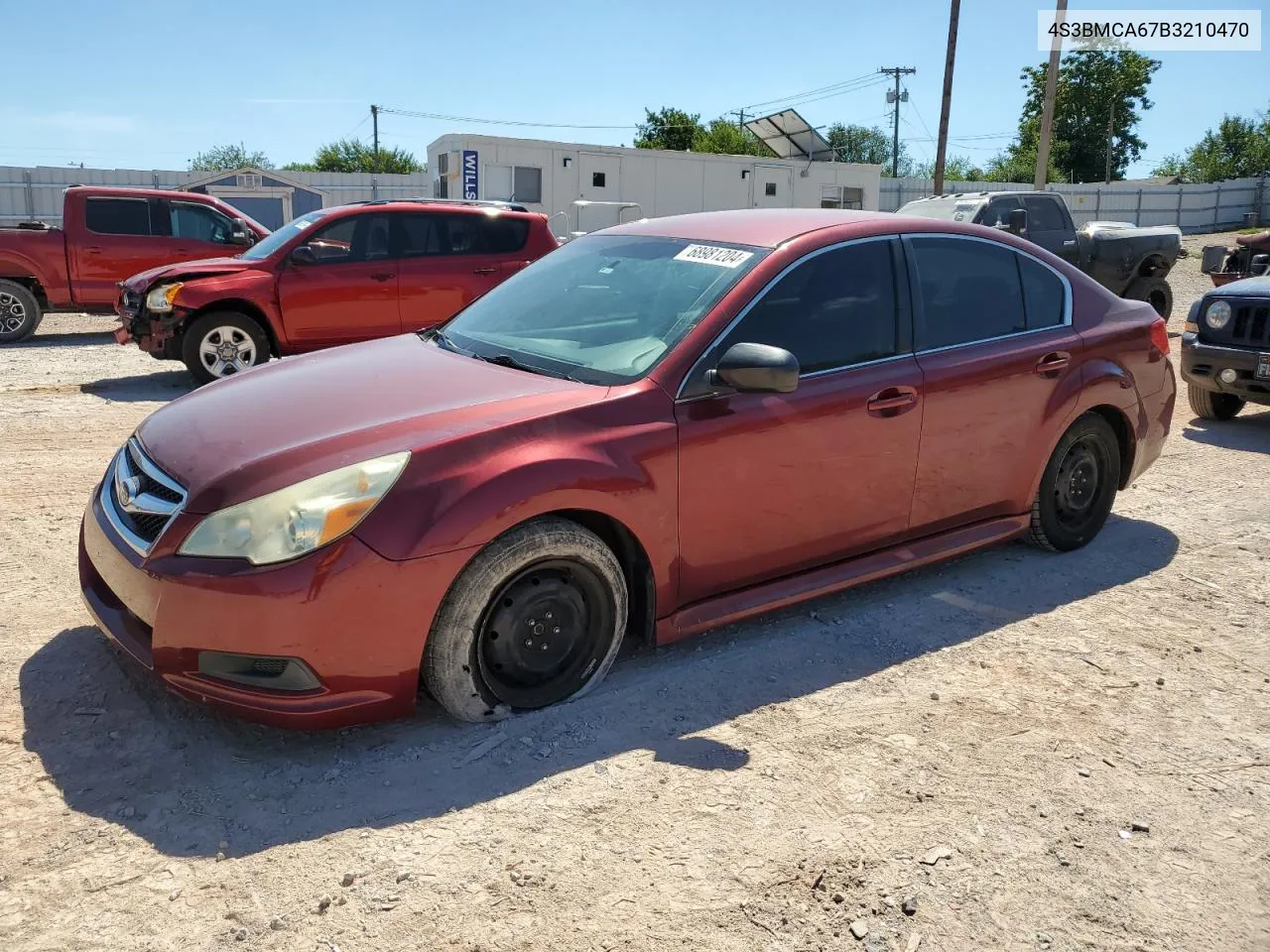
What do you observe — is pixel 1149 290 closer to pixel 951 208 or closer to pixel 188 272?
pixel 951 208

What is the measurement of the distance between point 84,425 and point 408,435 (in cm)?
558

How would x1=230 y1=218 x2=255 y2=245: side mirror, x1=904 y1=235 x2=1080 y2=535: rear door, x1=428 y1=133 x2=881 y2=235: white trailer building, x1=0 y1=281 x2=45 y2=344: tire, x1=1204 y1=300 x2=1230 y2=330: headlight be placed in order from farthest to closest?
1. x1=428 y1=133 x2=881 y2=235: white trailer building
2. x1=230 y1=218 x2=255 y2=245: side mirror
3. x1=0 y1=281 x2=45 y2=344: tire
4. x1=1204 y1=300 x2=1230 y2=330: headlight
5. x1=904 y1=235 x2=1080 y2=535: rear door

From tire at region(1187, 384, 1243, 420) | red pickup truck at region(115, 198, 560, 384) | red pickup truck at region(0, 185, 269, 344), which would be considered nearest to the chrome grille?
red pickup truck at region(115, 198, 560, 384)

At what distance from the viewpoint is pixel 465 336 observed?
13.9 ft

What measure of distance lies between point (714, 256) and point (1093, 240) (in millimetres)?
11739

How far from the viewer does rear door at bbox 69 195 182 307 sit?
1255 centimetres

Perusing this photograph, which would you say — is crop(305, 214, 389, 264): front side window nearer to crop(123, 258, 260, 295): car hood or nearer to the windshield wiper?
crop(123, 258, 260, 295): car hood

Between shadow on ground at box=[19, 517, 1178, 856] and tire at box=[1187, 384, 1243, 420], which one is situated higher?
tire at box=[1187, 384, 1243, 420]

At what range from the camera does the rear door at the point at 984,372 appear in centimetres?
427

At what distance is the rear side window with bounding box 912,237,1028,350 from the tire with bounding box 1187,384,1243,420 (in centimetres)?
477

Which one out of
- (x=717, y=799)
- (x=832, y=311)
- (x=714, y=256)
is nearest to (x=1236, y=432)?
(x=832, y=311)

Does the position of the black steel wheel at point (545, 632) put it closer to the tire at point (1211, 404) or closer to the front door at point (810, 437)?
the front door at point (810, 437)

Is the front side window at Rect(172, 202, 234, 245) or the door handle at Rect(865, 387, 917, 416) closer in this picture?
the door handle at Rect(865, 387, 917, 416)

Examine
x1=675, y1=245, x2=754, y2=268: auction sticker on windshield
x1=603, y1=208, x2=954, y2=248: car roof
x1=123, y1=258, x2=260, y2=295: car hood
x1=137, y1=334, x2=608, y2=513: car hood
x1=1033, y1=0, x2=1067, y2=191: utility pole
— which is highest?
x1=1033, y1=0, x2=1067, y2=191: utility pole
